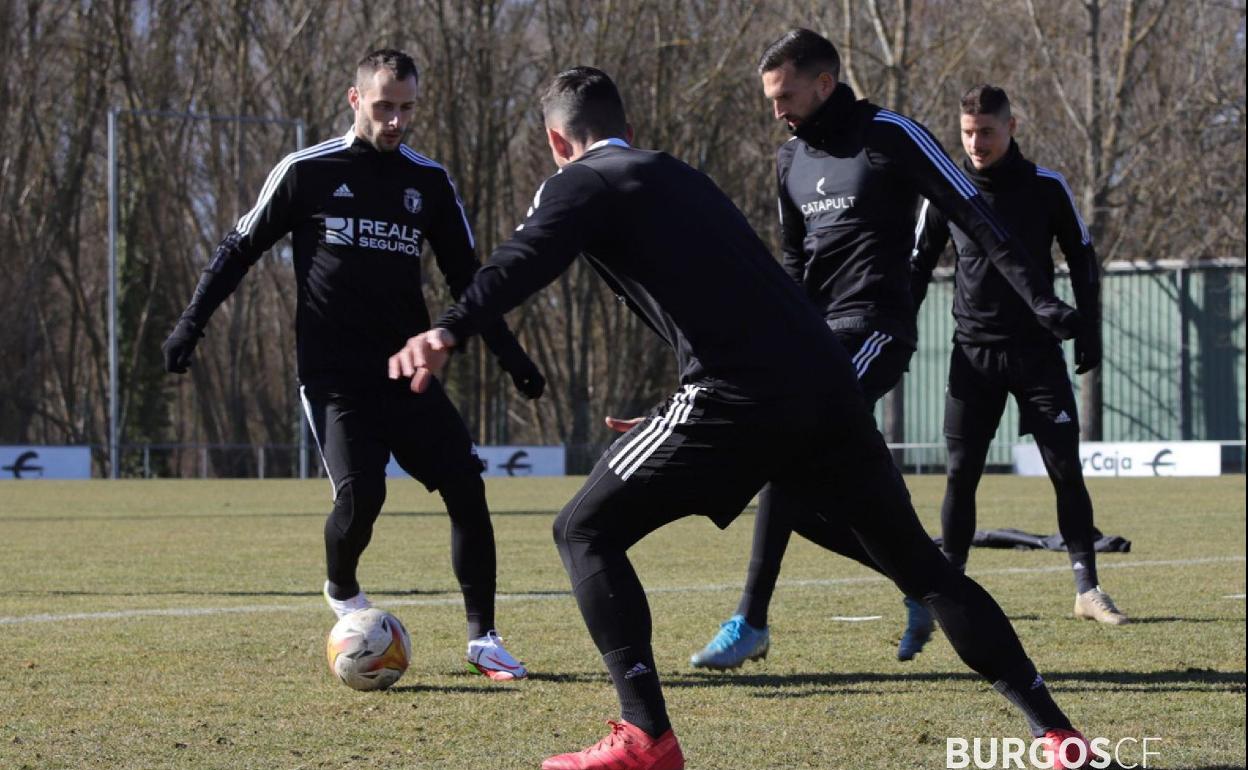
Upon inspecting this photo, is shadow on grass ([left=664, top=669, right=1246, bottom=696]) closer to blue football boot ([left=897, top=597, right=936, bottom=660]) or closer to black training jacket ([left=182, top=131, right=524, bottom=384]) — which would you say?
blue football boot ([left=897, top=597, right=936, bottom=660])

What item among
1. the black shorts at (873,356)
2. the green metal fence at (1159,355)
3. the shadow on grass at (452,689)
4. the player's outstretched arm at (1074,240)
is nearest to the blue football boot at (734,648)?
the shadow on grass at (452,689)

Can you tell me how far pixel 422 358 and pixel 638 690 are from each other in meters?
1.06

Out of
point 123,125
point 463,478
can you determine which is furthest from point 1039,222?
point 123,125

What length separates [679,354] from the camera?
4.84m

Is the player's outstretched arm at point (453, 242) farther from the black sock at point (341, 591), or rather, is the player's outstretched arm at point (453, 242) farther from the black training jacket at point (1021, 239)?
the black training jacket at point (1021, 239)

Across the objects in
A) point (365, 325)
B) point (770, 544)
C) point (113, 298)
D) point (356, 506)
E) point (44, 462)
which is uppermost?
point (113, 298)

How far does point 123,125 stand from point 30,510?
26.6m

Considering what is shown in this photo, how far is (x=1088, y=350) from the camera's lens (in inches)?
294

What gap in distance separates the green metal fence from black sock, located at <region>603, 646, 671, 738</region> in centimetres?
3673

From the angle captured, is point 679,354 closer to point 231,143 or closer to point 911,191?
point 911,191

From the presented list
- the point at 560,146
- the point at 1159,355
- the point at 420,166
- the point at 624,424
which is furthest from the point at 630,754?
the point at 1159,355

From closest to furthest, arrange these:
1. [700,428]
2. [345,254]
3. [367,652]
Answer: [700,428]
[367,652]
[345,254]

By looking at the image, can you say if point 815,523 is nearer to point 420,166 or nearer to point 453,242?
point 453,242

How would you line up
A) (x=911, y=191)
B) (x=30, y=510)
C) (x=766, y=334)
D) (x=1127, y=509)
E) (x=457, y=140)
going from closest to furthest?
(x=766, y=334)
(x=911, y=191)
(x=1127, y=509)
(x=30, y=510)
(x=457, y=140)
